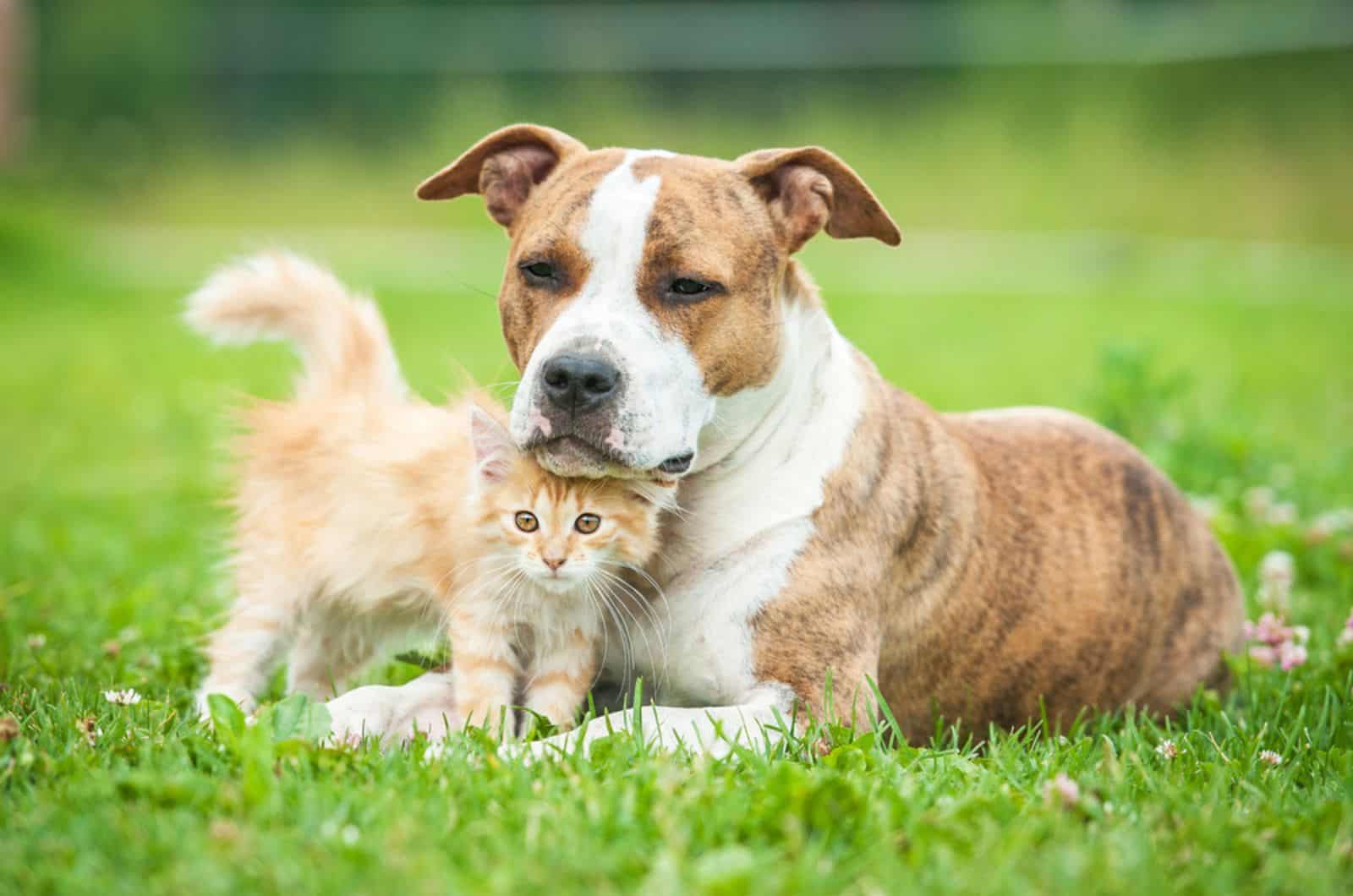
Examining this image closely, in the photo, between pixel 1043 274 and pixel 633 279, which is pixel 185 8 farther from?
pixel 633 279

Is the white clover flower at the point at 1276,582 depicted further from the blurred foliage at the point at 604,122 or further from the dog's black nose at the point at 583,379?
the blurred foliage at the point at 604,122

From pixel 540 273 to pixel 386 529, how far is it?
0.82m

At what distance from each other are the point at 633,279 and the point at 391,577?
107cm

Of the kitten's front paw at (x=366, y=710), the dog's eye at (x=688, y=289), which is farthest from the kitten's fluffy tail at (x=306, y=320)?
the dog's eye at (x=688, y=289)

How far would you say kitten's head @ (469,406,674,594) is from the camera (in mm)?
3822

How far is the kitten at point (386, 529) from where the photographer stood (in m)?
3.90

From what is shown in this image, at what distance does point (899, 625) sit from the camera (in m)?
4.27

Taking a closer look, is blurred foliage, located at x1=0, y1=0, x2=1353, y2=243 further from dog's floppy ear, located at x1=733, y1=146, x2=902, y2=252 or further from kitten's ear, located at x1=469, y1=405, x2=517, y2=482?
kitten's ear, located at x1=469, y1=405, x2=517, y2=482

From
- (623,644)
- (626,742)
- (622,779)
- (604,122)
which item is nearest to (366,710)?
(623,644)

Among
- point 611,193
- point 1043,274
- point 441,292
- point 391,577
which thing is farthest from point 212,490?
point 1043,274

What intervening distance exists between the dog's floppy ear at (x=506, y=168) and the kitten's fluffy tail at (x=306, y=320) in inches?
21.3

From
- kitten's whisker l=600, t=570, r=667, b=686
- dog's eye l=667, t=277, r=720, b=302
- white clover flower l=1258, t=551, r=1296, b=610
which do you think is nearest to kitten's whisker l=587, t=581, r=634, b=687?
kitten's whisker l=600, t=570, r=667, b=686

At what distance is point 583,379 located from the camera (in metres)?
3.69

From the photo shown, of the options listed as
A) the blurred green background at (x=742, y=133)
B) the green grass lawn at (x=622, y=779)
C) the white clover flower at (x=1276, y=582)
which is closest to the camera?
the green grass lawn at (x=622, y=779)
